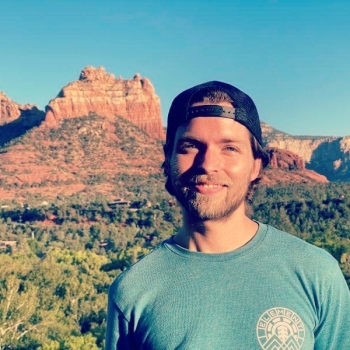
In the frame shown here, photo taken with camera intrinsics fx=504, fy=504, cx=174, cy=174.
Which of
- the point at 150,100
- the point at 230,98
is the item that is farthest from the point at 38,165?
the point at 230,98

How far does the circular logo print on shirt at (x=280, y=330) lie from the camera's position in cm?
244

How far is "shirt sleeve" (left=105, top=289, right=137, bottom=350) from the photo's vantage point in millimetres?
2734

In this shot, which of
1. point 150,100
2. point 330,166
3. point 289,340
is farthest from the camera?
point 330,166

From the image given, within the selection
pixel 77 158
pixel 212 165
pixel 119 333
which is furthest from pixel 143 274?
pixel 77 158

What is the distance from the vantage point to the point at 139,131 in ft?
417

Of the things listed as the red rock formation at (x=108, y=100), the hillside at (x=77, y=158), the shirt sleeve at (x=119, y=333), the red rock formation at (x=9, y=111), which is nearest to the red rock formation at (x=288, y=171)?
the hillside at (x=77, y=158)

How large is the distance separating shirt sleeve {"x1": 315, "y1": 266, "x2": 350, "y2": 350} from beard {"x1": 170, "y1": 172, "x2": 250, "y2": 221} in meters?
0.68

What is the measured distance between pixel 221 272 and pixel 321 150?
200 m

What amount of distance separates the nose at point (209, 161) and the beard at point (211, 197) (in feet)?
0.13

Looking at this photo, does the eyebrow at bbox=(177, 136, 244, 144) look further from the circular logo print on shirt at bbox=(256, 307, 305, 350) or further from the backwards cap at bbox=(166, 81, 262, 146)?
the circular logo print on shirt at bbox=(256, 307, 305, 350)

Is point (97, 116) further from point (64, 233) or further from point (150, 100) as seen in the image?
point (64, 233)

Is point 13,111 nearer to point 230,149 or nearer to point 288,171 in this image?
point 288,171

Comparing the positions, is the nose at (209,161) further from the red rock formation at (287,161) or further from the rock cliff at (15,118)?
the rock cliff at (15,118)

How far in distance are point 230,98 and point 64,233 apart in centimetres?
6146
